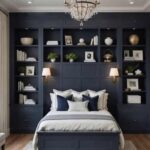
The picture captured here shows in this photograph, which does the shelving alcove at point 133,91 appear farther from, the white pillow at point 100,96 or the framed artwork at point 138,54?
the white pillow at point 100,96

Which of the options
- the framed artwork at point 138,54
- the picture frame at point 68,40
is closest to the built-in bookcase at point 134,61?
the framed artwork at point 138,54

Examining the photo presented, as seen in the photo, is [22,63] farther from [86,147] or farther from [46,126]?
[86,147]

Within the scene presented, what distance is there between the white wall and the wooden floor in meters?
0.36

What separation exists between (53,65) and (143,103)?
2.46m

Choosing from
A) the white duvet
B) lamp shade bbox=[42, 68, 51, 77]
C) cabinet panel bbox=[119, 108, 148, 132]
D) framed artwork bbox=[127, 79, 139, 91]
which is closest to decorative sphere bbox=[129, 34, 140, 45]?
framed artwork bbox=[127, 79, 139, 91]

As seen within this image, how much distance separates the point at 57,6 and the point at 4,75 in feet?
6.81

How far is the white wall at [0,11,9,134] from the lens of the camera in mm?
7469

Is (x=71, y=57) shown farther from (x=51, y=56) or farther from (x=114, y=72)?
(x=114, y=72)

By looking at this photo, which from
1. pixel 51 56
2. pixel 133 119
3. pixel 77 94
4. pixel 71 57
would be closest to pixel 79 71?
pixel 71 57

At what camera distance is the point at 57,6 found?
308 inches

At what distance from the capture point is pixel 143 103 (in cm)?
821

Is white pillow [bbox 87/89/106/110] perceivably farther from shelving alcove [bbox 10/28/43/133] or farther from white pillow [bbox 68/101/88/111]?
shelving alcove [bbox 10/28/43/133]

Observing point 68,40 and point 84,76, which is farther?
point 68,40

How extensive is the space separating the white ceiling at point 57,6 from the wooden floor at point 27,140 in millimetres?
3029
